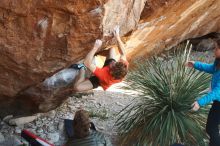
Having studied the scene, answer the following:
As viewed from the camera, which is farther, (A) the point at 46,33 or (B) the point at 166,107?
(B) the point at 166,107

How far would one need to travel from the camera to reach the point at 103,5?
574cm

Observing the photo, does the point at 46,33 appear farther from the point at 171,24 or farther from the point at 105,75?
the point at 171,24

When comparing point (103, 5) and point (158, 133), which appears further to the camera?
point (158, 133)

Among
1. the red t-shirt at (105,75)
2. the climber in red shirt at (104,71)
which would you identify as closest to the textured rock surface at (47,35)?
the climber in red shirt at (104,71)

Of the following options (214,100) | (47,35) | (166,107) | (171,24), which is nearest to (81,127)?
(47,35)

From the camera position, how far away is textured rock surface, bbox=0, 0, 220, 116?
5.71 metres

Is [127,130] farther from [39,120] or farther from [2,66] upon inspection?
[2,66]

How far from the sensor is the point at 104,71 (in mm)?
6461

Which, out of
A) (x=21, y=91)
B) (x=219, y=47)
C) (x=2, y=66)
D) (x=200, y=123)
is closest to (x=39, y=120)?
(x=21, y=91)

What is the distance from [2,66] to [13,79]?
0.32 meters

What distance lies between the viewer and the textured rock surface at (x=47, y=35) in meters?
5.71

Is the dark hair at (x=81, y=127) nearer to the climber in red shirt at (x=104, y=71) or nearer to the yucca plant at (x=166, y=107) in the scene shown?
the climber in red shirt at (x=104, y=71)

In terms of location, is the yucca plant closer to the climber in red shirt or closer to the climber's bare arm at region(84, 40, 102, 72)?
the climber in red shirt

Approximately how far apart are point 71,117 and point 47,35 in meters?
2.80
